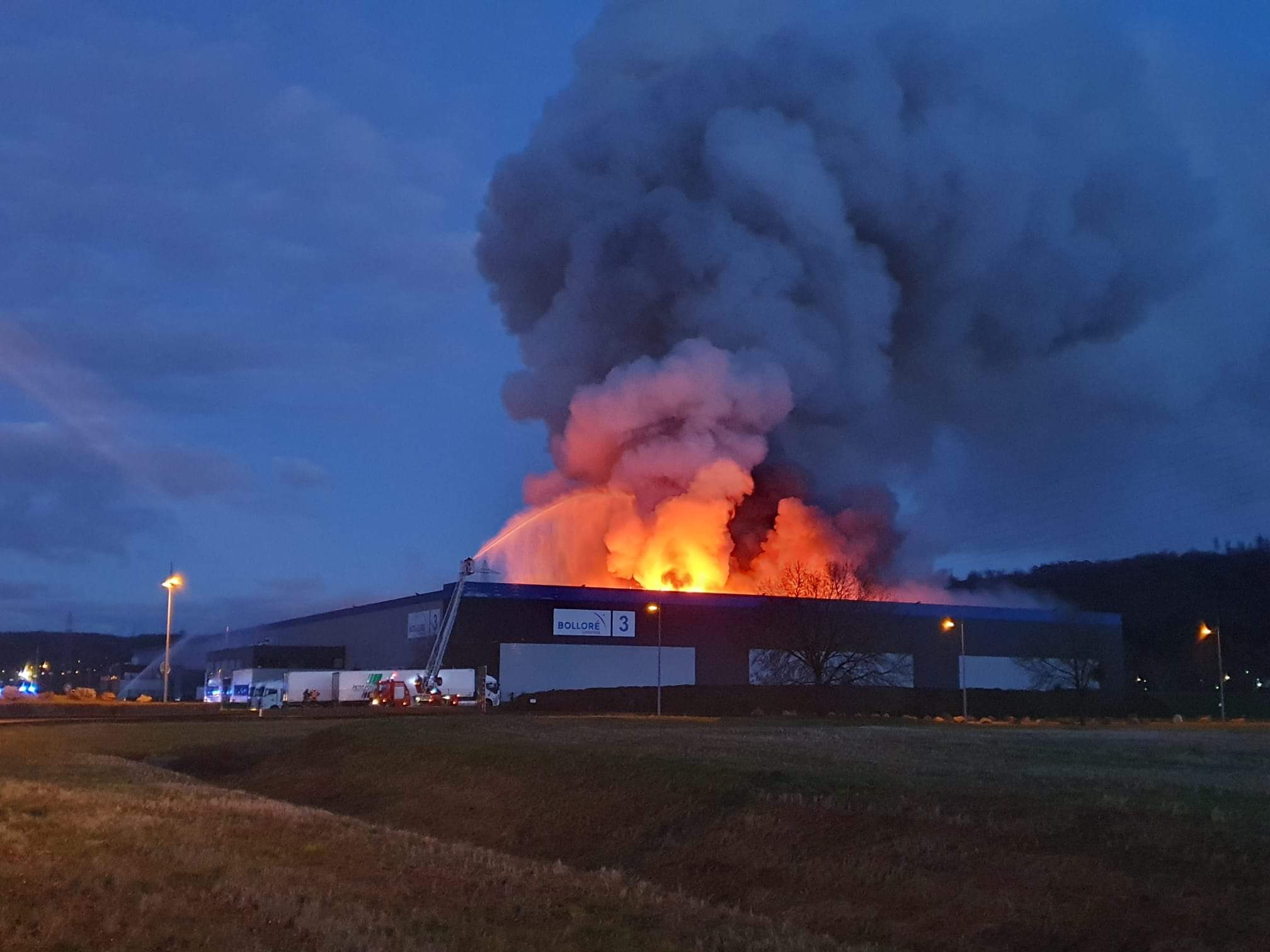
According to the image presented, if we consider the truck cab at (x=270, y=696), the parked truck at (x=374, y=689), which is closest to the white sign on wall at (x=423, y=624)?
the parked truck at (x=374, y=689)

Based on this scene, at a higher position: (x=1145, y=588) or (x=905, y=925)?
(x=1145, y=588)

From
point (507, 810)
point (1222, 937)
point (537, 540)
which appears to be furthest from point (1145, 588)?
point (1222, 937)

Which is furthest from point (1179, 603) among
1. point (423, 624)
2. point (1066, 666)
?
point (423, 624)

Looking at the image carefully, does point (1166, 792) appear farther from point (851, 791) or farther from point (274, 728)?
point (274, 728)

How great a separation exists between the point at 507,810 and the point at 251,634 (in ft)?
308

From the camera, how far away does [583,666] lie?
6844 centimetres

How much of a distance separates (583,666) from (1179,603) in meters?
55.9

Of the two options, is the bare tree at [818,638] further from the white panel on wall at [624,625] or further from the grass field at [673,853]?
the grass field at [673,853]

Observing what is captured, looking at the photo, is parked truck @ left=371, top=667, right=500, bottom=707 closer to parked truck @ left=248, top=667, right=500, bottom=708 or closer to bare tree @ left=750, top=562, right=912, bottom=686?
parked truck @ left=248, top=667, right=500, bottom=708

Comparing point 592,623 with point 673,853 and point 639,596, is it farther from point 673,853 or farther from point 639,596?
point 673,853

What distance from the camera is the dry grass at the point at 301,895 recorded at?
950cm

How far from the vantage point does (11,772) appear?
2359 cm

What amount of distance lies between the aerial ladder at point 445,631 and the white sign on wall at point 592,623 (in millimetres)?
5641

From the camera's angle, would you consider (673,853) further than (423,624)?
No
